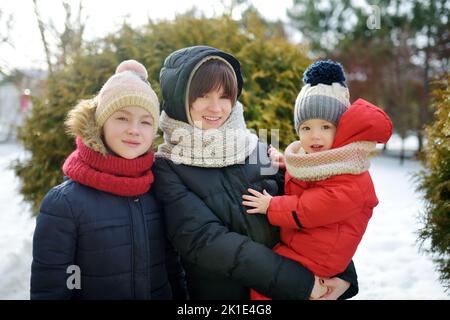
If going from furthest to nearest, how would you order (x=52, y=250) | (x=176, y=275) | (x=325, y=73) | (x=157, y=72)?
1. (x=157, y=72)
2. (x=176, y=275)
3. (x=325, y=73)
4. (x=52, y=250)

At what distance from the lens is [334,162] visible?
1695mm

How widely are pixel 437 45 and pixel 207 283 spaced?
1632cm

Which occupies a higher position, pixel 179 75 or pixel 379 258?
pixel 179 75

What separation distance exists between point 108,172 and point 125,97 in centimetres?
33

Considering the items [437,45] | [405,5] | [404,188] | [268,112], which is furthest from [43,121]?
[405,5]

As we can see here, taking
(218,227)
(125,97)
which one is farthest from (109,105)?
(218,227)

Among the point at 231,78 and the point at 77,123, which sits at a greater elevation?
the point at 231,78

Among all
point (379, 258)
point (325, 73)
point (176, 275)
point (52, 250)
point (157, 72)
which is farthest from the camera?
point (379, 258)

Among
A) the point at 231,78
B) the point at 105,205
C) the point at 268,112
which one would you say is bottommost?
the point at 105,205

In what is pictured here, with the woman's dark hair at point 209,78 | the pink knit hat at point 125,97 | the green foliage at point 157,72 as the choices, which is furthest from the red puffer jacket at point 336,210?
the green foliage at point 157,72

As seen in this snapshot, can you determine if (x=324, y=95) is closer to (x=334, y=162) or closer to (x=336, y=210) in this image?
(x=334, y=162)

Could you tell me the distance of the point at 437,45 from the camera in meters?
15.1

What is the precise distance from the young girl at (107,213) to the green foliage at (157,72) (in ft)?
5.00

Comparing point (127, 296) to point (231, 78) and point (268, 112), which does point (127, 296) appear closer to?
point (231, 78)
